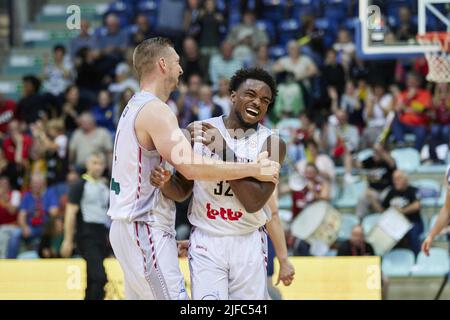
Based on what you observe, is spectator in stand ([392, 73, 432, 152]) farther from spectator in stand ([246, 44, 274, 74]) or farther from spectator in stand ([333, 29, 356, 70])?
spectator in stand ([246, 44, 274, 74])

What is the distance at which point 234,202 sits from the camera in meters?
6.01

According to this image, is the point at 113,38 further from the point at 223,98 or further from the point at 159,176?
the point at 159,176

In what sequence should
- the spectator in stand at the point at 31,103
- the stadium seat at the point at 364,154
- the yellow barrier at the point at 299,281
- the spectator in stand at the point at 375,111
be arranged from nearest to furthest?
the yellow barrier at the point at 299,281 < the stadium seat at the point at 364,154 < the spectator in stand at the point at 375,111 < the spectator in stand at the point at 31,103

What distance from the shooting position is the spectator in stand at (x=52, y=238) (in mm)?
11906

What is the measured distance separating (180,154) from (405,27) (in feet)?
28.4

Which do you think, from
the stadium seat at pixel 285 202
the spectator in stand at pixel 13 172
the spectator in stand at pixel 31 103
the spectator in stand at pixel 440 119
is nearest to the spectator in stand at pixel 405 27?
the spectator in stand at pixel 440 119

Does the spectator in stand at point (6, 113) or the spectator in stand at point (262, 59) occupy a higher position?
the spectator in stand at point (262, 59)

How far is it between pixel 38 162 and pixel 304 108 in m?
4.07

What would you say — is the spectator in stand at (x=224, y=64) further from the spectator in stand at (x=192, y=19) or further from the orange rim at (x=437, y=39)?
the orange rim at (x=437, y=39)

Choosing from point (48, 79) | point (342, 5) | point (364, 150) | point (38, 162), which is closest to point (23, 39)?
point (48, 79)

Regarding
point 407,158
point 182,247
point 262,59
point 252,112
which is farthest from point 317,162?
point 252,112

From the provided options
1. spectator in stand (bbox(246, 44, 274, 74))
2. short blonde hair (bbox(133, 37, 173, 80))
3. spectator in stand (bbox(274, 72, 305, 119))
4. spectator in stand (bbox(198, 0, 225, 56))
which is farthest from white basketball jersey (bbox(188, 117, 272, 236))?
spectator in stand (bbox(198, 0, 225, 56))

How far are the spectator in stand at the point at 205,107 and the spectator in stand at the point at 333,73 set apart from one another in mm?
1905
